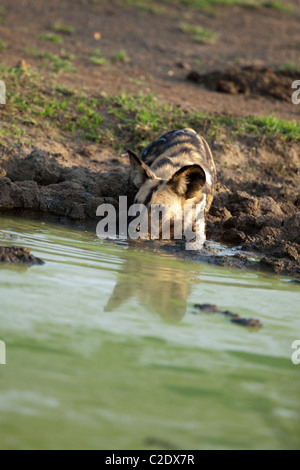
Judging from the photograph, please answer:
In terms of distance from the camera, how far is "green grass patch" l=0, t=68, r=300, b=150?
9516mm

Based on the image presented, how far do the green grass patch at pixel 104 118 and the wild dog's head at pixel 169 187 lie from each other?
8.70 feet

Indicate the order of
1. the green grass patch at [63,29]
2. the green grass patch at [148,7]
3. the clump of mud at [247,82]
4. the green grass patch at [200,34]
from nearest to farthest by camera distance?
1. the clump of mud at [247,82]
2. the green grass patch at [63,29]
3. the green grass patch at [200,34]
4. the green grass patch at [148,7]

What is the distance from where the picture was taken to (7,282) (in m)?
4.27

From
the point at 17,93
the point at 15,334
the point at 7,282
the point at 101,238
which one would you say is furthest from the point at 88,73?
the point at 15,334

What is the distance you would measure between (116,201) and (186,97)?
4548 mm

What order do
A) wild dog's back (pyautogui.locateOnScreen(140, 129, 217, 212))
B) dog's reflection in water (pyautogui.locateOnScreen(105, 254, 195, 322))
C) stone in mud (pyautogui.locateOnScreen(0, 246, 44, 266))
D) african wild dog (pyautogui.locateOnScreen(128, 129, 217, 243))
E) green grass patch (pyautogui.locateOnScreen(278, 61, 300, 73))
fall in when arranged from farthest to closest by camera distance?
green grass patch (pyautogui.locateOnScreen(278, 61, 300, 73)) → wild dog's back (pyautogui.locateOnScreen(140, 129, 217, 212)) → african wild dog (pyautogui.locateOnScreen(128, 129, 217, 243)) → stone in mud (pyautogui.locateOnScreen(0, 246, 44, 266)) → dog's reflection in water (pyautogui.locateOnScreen(105, 254, 195, 322))

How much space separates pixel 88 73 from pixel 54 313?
9.13 metres

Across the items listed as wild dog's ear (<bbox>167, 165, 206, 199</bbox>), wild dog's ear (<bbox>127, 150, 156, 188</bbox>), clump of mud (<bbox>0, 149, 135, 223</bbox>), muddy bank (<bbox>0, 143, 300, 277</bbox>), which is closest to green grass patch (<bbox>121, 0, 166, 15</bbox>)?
muddy bank (<bbox>0, 143, 300, 277</bbox>)

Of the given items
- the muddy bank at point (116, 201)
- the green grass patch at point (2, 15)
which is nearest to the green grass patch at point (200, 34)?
the green grass patch at point (2, 15)

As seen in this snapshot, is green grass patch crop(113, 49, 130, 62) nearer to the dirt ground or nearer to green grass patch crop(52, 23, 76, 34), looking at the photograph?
the dirt ground

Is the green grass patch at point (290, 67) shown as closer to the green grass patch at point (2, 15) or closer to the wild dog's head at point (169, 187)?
the green grass patch at point (2, 15)

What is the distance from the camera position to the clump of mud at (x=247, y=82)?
12.7 m

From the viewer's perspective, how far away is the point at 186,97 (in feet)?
38.7

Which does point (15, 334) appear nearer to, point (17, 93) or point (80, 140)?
point (80, 140)
